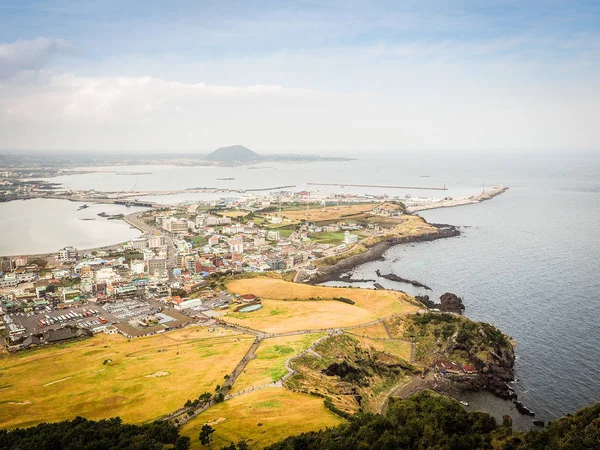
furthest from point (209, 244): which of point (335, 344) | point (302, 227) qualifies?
point (335, 344)

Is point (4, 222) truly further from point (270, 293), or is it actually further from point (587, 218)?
point (587, 218)

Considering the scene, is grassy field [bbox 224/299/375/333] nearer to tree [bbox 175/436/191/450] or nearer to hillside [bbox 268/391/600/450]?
hillside [bbox 268/391/600/450]

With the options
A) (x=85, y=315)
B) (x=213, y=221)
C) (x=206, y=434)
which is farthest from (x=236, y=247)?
(x=206, y=434)

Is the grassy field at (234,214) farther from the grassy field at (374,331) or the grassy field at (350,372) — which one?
the grassy field at (350,372)

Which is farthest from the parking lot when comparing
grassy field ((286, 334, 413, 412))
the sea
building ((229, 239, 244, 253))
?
the sea

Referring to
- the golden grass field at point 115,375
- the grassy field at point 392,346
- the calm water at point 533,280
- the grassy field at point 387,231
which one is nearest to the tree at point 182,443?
the golden grass field at point 115,375

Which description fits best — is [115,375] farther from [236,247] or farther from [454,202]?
[454,202]
